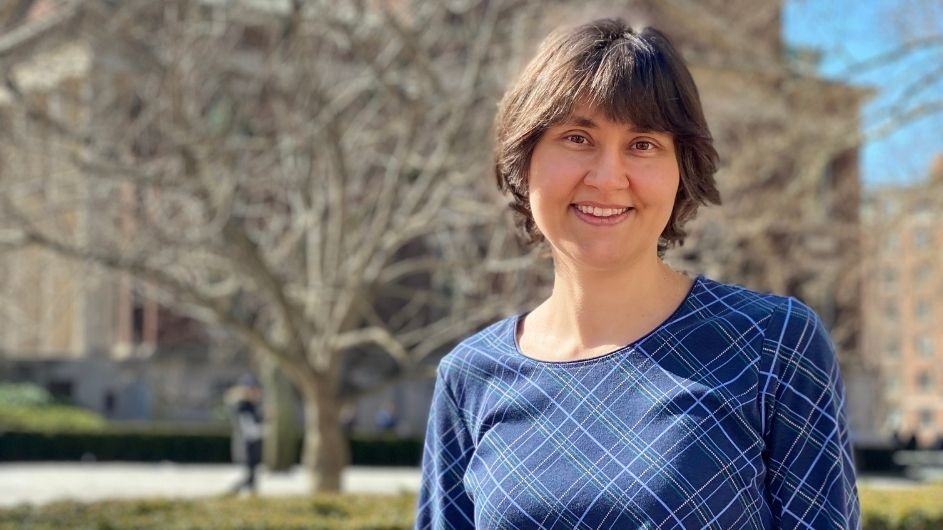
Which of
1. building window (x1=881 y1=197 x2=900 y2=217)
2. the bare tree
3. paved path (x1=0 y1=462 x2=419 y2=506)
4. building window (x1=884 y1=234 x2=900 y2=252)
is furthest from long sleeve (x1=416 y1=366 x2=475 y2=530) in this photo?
building window (x1=884 y1=234 x2=900 y2=252)

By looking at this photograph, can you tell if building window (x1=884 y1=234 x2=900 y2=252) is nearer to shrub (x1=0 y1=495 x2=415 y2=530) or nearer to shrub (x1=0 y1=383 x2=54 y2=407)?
shrub (x1=0 y1=495 x2=415 y2=530)

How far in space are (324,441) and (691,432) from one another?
9.58m

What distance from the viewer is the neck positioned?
6.30 feet

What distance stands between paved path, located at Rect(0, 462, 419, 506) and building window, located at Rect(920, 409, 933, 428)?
2499 inches

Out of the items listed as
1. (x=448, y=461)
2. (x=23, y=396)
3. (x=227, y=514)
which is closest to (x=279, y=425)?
(x=23, y=396)

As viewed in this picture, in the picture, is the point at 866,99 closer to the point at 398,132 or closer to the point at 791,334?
the point at 398,132

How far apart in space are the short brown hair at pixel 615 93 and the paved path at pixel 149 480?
14014 mm

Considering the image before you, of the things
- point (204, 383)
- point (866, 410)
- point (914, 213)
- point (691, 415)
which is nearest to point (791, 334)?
point (691, 415)

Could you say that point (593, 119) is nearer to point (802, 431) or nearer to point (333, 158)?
point (802, 431)

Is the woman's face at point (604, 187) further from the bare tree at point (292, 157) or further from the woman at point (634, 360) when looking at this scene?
the bare tree at point (292, 157)

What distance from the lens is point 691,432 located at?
5.80ft

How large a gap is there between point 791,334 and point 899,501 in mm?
6907

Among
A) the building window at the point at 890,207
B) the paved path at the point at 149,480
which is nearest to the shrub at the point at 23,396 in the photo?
the paved path at the point at 149,480

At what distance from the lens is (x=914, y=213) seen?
1406cm
